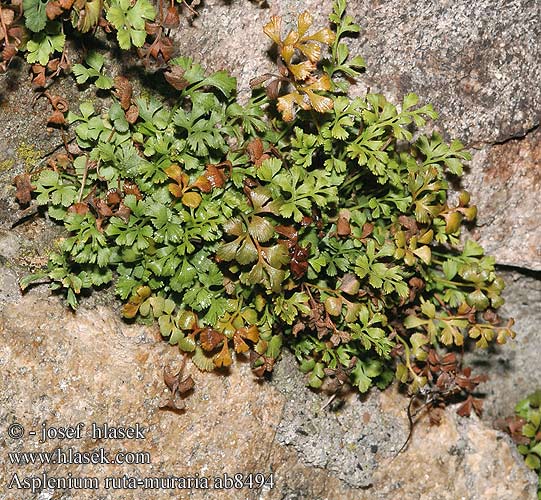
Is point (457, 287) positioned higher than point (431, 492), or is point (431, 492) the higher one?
point (457, 287)

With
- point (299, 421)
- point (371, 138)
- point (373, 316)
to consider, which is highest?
point (371, 138)

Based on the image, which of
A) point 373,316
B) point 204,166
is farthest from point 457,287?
point 204,166

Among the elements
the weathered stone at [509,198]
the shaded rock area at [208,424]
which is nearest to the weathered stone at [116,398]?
the shaded rock area at [208,424]

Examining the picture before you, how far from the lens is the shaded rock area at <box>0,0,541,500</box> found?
312 centimetres

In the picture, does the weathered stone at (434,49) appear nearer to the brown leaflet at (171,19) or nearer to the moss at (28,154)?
the brown leaflet at (171,19)

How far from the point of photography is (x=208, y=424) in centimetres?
334

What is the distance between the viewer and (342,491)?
142 inches

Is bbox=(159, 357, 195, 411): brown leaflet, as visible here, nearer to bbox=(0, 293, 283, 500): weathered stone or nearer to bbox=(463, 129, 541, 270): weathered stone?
bbox=(0, 293, 283, 500): weathered stone

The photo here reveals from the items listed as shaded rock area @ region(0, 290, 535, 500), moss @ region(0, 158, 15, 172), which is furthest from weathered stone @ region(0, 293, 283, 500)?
moss @ region(0, 158, 15, 172)

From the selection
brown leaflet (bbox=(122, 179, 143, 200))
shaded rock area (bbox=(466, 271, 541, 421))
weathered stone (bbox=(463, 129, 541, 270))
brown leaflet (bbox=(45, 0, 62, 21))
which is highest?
brown leaflet (bbox=(45, 0, 62, 21))

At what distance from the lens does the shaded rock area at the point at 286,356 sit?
3119 mm

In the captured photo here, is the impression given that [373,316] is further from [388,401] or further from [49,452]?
[49,452]

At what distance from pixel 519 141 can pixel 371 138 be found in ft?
2.95

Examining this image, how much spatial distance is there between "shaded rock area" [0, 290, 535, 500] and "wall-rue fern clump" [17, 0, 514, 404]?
167mm
